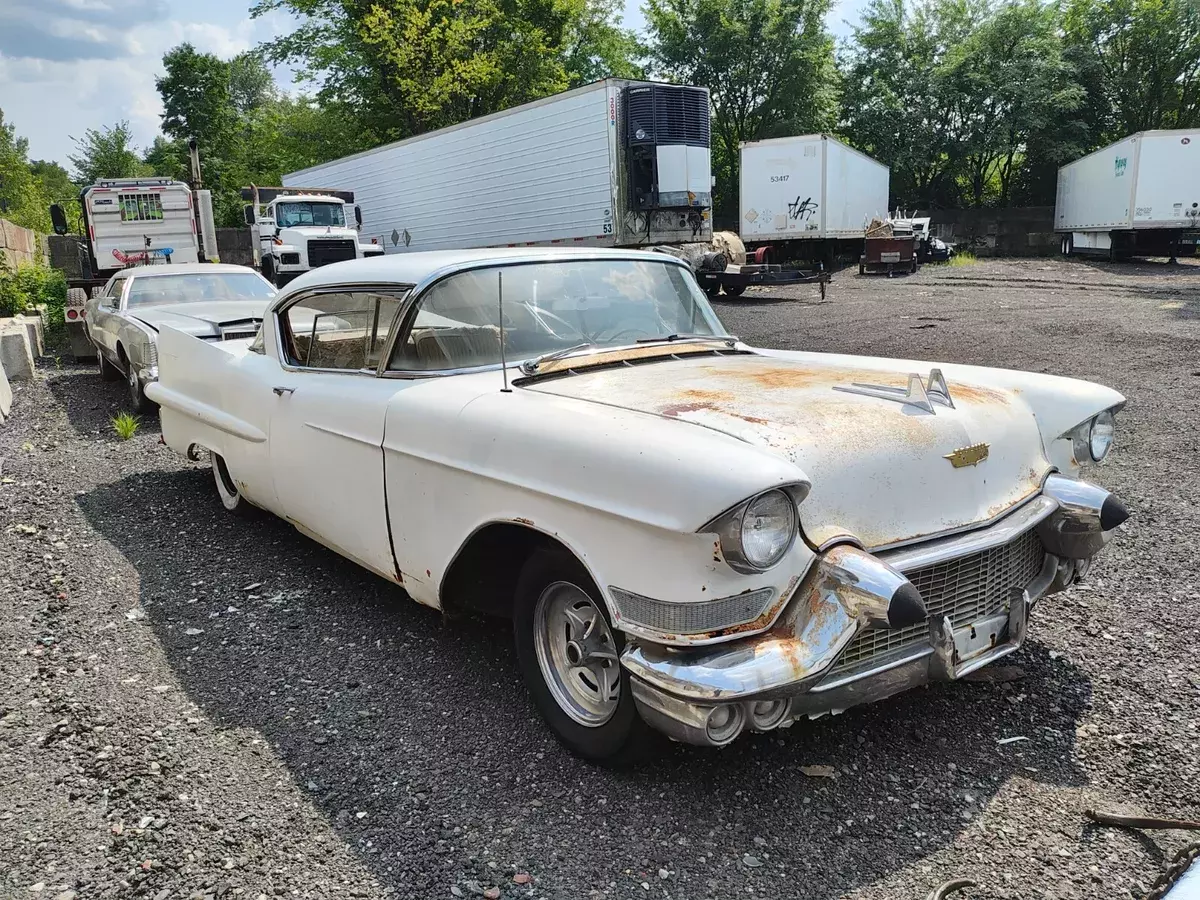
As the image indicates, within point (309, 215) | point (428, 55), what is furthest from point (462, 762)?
point (428, 55)

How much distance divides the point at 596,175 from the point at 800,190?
9.37 metres

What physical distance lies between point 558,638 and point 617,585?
545 mm

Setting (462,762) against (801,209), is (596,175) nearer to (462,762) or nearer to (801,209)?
(801,209)

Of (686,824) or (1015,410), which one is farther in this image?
(1015,410)

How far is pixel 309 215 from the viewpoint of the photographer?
1956 cm

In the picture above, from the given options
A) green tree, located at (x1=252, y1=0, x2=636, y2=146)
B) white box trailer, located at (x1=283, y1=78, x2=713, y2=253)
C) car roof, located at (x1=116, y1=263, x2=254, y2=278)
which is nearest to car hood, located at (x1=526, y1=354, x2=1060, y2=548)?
car roof, located at (x1=116, y1=263, x2=254, y2=278)

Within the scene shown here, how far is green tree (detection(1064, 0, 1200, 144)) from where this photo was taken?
111 ft

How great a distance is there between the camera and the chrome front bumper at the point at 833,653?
217 cm

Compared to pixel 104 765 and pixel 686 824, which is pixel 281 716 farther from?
pixel 686 824

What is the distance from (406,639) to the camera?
3641mm

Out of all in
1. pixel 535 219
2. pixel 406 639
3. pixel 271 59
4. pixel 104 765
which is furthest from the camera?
pixel 271 59

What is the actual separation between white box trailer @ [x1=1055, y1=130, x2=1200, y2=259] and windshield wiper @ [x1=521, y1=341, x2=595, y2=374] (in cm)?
2471

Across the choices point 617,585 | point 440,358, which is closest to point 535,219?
point 440,358

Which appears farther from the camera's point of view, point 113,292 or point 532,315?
point 113,292
